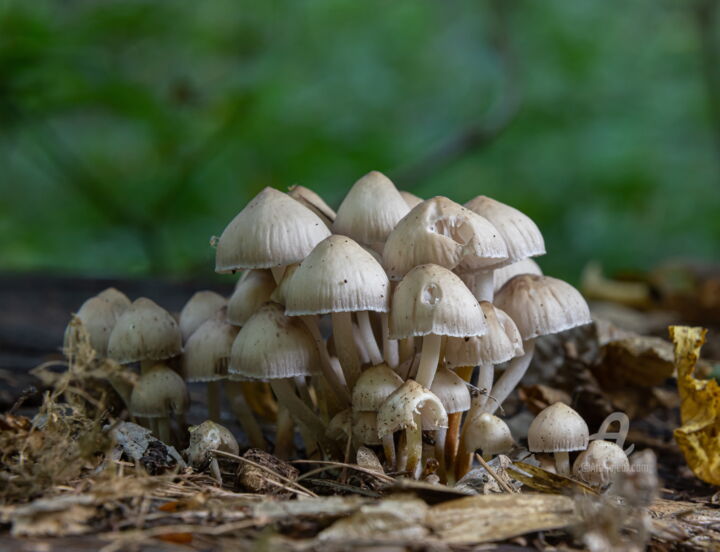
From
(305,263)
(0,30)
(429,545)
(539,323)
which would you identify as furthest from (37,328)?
(429,545)

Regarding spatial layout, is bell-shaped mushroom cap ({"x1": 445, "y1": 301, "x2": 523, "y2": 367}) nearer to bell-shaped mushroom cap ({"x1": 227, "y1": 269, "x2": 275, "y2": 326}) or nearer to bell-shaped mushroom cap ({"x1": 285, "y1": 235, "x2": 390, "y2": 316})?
bell-shaped mushroom cap ({"x1": 285, "y1": 235, "x2": 390, "y2": 316})

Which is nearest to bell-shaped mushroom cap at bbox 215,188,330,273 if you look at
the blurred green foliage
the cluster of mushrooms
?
the cluster of mushrooms

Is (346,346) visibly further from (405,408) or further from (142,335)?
(142,335)

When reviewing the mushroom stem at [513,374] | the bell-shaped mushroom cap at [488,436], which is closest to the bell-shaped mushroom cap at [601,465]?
the bell-shaped mushroom cap at [488,436]

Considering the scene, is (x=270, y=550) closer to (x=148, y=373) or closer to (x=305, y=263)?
(x=305, y=263)

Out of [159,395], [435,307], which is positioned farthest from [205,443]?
[435,307]

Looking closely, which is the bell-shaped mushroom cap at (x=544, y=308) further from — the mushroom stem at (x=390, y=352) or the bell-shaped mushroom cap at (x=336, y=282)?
the bell-shaped mushroom cap at (x=336, y=282)
